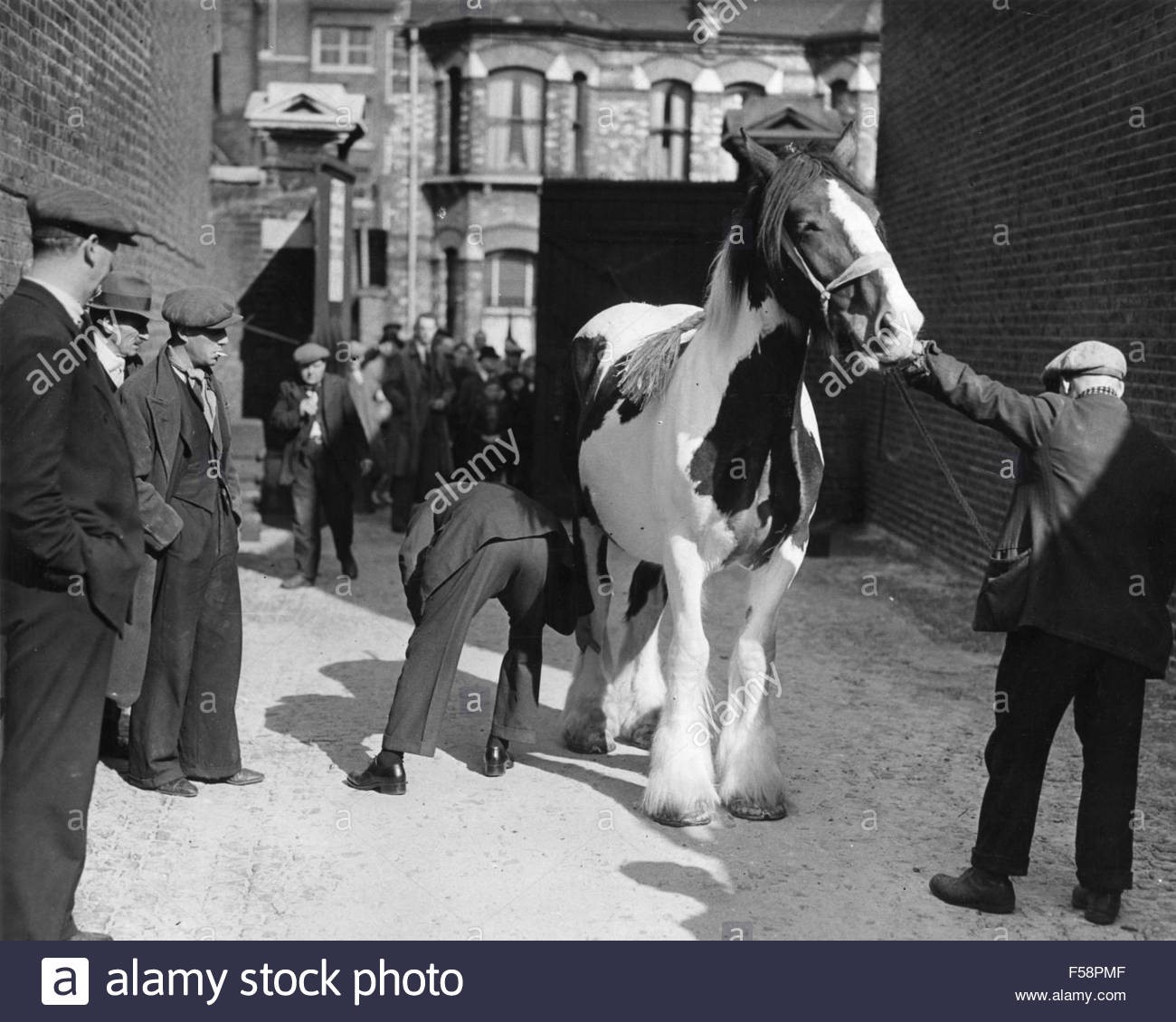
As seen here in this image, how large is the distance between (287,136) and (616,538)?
10813 millimetres

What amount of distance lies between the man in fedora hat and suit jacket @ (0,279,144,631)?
7.30 ft

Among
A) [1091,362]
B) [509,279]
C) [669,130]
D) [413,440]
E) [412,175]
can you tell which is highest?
[669,130]

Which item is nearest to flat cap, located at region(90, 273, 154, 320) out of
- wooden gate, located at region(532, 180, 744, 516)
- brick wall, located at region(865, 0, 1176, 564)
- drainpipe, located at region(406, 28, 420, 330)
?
brick wall, located at region(865, 0, 1176, 564)

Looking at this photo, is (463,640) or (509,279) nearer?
(463,640)

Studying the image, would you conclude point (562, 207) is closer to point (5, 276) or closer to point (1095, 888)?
point (5, 276)

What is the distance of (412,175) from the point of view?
30.4 m

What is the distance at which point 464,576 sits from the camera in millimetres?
5672

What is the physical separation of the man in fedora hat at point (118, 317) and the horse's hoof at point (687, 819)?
300 cm

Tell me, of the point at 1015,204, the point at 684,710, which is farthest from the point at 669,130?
the point at 684,710

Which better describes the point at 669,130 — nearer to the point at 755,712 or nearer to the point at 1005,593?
the point at 755,712

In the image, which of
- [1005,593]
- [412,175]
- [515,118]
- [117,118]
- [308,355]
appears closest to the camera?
[1005,593]

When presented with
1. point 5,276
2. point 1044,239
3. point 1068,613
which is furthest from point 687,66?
point 1068,613

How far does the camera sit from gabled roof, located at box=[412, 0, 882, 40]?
29.6 metres

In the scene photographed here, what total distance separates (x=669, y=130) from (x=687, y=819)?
27101 millimetres
